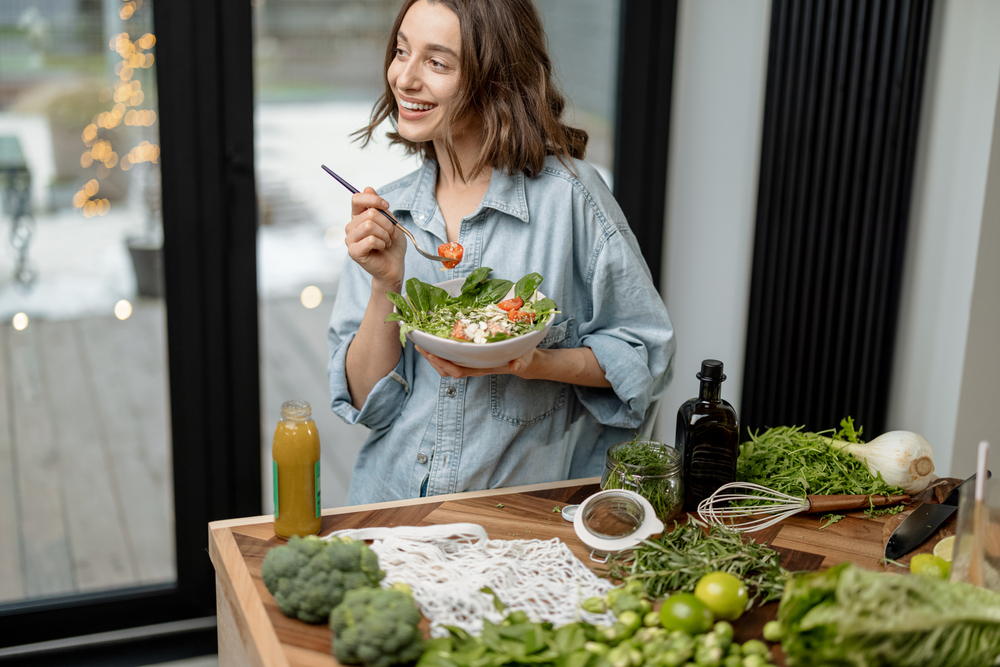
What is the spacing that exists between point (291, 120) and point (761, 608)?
5.89 feet

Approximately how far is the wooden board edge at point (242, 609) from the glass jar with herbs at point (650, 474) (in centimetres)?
53

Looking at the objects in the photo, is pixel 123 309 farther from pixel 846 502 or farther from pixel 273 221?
pixel 846 502

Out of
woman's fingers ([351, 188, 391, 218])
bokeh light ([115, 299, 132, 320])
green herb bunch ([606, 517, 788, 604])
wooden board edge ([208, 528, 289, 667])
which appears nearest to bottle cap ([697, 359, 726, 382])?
green herb bunch ([606, 517, 788, 604])

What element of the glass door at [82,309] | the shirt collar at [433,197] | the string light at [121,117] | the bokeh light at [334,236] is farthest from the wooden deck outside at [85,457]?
the shirt collar at [433,197]

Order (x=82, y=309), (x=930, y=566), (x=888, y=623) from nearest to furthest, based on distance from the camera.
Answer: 1. (x=888, y=623)
2. (x=930, y=566)
3. (x=82, y=309)

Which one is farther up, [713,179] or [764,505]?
[713,179]

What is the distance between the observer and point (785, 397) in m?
2.51

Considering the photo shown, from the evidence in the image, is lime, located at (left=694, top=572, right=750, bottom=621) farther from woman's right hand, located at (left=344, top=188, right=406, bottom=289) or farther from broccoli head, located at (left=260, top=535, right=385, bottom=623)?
woman's right hand, located at (left=344, top=188, right=406, bottom=289)

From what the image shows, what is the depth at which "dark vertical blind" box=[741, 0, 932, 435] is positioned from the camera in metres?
2.27

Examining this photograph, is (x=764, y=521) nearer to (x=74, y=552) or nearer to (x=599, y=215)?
(x=599, y=215)

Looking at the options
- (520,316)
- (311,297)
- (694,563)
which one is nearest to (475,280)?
(520,316)

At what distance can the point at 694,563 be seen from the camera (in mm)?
1208

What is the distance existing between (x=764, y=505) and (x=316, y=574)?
2.29 feet

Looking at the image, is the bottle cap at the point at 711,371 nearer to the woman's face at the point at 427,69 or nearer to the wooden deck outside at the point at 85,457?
the woman's face at the point at 427,69
